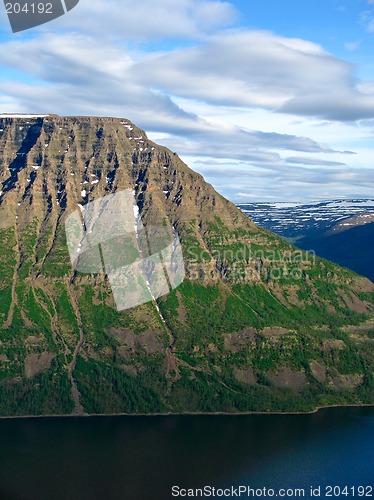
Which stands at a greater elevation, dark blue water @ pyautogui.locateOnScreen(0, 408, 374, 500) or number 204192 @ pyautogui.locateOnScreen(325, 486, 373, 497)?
dark blue water @ pyautogui.locateOnScreen(0, 408, 374, 500)

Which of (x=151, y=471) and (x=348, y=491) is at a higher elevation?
(x=151, y=471)

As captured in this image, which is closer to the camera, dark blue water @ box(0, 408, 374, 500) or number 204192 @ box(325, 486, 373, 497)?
dark blue water @ box(0, 408, 374, 500)

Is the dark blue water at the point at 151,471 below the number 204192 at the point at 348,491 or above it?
above

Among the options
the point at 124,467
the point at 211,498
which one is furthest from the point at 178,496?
the point at 124,467

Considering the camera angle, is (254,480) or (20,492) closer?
(20,492)

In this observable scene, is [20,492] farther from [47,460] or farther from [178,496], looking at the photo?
[178,496]

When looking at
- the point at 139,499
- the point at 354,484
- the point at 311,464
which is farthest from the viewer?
the point at 311,464

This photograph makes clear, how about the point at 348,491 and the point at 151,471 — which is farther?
the point at 151,471

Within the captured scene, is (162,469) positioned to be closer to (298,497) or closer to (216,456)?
(216,456)

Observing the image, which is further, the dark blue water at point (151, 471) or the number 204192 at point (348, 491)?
Answer: the number 204192 at point (348, 491)

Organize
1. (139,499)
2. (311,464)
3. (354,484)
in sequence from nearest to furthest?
(139,499), (354,484), (311,464)
